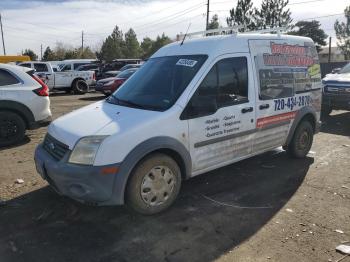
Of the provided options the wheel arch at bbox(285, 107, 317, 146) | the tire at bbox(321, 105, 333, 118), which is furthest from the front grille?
the tire at bbox(321, 105, 333, 118)

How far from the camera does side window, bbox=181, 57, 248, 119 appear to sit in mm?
4629

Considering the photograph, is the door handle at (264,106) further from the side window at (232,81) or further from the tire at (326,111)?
the tire at (326,111)

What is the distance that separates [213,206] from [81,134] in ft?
5.90

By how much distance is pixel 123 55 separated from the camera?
2717 inches

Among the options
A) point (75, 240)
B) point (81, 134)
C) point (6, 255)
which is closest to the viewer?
point (6, 255)

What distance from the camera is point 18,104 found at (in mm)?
7926

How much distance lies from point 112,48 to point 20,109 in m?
62.1

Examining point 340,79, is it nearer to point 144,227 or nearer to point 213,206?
point 213,206

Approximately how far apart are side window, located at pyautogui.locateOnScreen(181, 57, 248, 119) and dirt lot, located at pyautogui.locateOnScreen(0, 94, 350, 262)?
1170 mm

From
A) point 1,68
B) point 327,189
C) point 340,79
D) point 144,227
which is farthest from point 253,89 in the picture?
point 340,79

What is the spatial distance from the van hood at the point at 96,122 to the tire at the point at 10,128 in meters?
3.54

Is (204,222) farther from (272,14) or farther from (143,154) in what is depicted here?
(272,14)

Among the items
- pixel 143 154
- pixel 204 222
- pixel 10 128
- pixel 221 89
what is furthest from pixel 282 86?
pixel 10 128

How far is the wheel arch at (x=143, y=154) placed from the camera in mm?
4074
